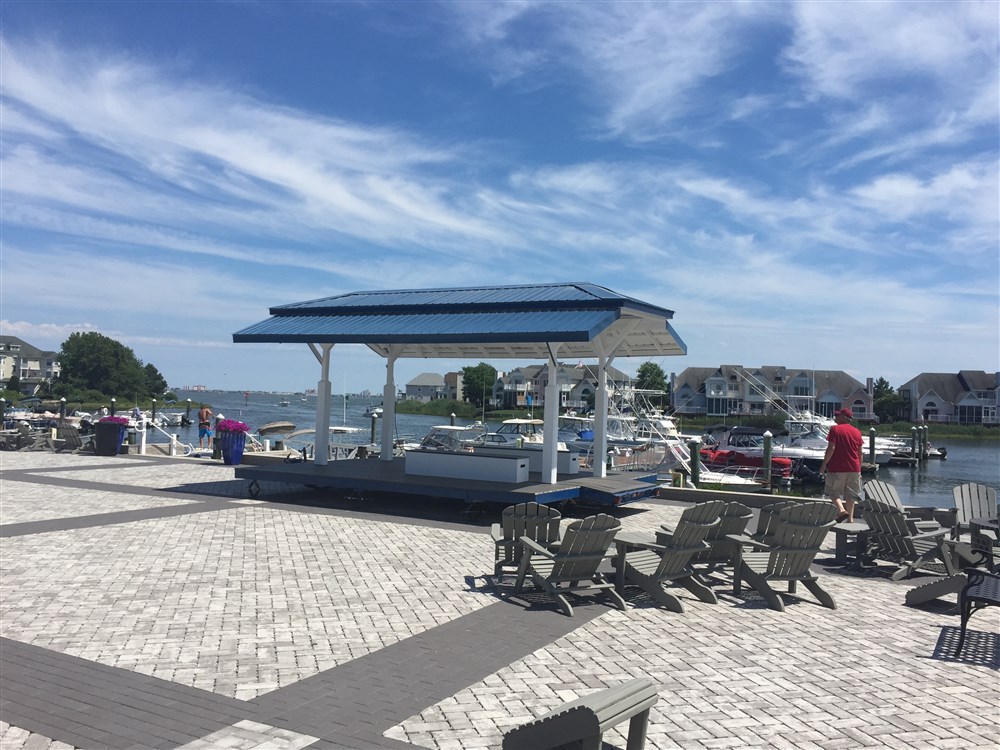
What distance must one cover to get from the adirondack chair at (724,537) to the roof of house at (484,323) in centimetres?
463

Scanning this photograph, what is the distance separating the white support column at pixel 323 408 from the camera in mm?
16984

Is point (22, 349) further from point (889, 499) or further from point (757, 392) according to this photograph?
point (889, 499)

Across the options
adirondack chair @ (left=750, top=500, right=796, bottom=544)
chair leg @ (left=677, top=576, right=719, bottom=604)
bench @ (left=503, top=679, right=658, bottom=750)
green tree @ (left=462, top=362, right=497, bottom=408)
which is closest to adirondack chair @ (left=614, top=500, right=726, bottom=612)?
chair leg @ (left=677, top=576, right=719, bottom=604)

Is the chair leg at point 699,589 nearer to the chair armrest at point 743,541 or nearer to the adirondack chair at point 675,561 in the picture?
the adirondack chair at point 675,561

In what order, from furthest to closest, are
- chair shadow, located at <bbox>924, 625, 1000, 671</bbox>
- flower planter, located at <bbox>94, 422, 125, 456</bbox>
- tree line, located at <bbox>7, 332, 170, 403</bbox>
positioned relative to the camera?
tree line, located at <bbox>7, 332, 170, 403</bbox> < flower planter, located at <bbox>94, 422, 125, 456</bbox> < chair shadow, located at <bbox>924, 625, 1000, 671</bbox>

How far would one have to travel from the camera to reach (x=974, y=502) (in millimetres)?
10711

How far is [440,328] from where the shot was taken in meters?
15.3

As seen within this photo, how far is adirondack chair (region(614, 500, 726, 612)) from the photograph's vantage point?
8.03 metres

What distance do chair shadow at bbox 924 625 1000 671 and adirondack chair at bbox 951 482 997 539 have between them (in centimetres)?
338

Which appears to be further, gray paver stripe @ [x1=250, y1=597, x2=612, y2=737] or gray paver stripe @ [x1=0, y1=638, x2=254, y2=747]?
gray paver stripe @ [x1=250, y1=597, x2=612, y2=737]

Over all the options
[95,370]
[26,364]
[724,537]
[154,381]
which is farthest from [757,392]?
[26,364]

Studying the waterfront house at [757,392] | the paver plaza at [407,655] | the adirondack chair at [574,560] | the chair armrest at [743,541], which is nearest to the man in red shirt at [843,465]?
the paver plaza at [407,655]

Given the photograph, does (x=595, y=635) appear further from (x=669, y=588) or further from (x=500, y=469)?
(x=500, y=469)

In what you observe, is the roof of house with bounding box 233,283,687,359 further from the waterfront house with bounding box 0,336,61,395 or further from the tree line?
the waterfront house with bounding box 0,336,61,395
